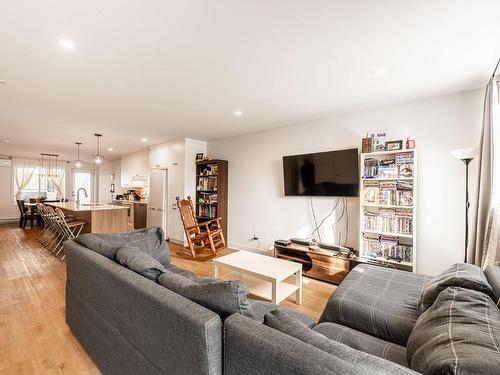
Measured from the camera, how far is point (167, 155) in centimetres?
557

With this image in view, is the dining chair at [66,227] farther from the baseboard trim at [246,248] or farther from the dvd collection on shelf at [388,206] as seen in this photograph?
the dvd collection on shelf at [388,206]

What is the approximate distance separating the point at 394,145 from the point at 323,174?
3.30 ft

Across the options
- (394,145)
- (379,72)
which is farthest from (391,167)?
(379,72)

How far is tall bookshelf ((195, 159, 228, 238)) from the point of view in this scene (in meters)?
4.91

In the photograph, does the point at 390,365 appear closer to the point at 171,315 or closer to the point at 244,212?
the point at 171,315

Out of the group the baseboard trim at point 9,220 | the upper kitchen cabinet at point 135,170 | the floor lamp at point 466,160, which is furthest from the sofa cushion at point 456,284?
the baseboard trim at point 9,220

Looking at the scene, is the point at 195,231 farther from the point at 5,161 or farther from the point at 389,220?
the point at 5,161

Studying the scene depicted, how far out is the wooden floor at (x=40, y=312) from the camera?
168 cm

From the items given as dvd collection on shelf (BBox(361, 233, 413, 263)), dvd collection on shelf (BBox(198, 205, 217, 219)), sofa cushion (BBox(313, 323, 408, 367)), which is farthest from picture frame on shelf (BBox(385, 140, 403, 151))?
dvd collection on shelf (BBox(198, 205, 217, 219))

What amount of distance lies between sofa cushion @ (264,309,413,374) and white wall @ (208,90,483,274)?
2804 mm

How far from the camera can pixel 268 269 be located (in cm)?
248

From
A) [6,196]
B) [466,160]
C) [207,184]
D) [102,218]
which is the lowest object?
[102,218]

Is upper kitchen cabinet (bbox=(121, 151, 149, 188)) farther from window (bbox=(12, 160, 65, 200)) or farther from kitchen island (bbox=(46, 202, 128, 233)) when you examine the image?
window (bbox=(12, 160, 65, 200))

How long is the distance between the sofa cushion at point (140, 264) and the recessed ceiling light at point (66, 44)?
165cm
